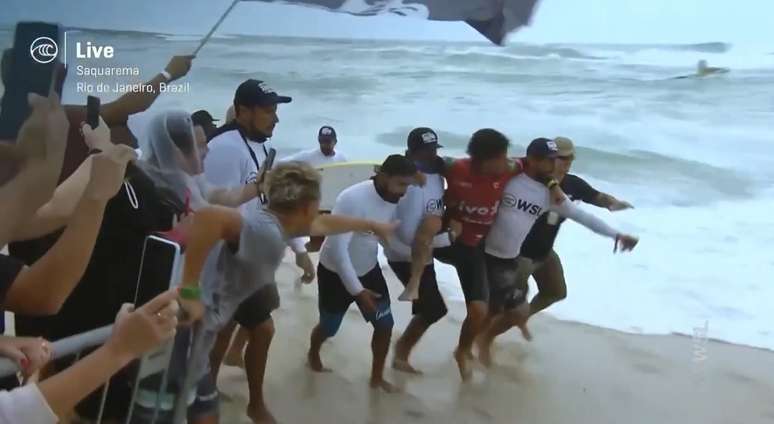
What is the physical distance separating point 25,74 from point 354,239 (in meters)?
0.80

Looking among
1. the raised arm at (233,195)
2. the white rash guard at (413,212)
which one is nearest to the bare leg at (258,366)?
the raised arm at (233,195)

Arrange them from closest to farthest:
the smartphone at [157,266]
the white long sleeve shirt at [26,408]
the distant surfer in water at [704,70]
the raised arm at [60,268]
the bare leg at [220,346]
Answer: the white long sleeve shirt at [26,408] → the raised arm at [60,268] → the smartphone at [157,266] → the bare leg at [220,346] → the distant surfer in water at [704,70]

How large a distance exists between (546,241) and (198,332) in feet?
3.39

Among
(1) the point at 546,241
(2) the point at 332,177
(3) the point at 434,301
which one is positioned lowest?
(3) the point at 434,301

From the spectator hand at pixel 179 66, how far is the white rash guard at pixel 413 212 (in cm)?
64

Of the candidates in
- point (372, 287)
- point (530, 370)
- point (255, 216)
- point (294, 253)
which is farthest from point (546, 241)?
point (255, 216)

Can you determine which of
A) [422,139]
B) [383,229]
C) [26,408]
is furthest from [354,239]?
[26,408]

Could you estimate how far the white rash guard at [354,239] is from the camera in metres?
1.86

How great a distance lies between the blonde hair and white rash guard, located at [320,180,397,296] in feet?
0.96

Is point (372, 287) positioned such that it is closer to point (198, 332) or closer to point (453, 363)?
point (453, 363)

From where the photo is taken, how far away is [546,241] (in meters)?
2.17

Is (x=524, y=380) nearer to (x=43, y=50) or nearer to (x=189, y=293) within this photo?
(x=189, y=293)

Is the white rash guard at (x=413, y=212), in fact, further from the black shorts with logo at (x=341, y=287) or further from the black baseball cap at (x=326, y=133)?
the black baseball cap at (x=326, y=133)

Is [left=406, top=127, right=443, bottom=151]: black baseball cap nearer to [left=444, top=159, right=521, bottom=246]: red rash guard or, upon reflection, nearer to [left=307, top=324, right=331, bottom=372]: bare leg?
[left=444, top=159, right=521, bottom=246]: red rash guard
